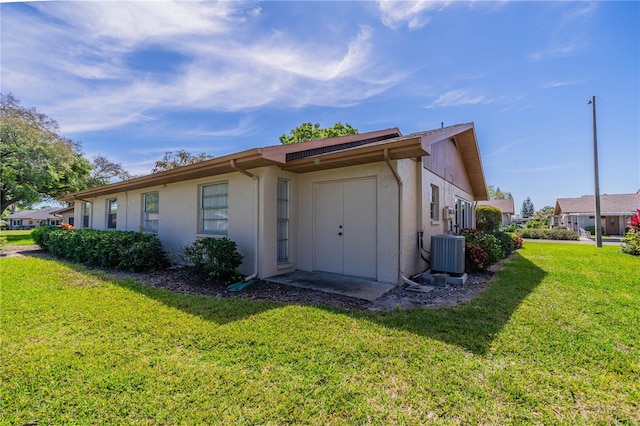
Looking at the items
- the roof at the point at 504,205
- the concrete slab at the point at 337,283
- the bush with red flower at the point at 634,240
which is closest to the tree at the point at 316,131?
the bush with red flower at the point at 634,240

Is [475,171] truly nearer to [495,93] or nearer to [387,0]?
[495,93]

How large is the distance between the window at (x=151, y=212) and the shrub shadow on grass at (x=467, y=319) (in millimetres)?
8688

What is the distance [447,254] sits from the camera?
694 cm

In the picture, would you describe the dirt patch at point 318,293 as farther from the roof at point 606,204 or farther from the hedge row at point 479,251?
the roof at point 606,204

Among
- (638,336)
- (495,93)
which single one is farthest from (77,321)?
(495,93)

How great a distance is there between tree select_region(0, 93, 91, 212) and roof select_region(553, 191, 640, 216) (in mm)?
43261

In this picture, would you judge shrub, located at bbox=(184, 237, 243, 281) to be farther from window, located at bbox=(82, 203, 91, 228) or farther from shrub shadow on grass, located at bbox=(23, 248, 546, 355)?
window, located at bbox=(82, 203, 91, 228)

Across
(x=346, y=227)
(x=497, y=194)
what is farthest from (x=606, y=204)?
(x=497, y=194)

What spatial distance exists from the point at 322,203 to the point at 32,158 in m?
24.9

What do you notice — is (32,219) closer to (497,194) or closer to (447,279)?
(447,279)

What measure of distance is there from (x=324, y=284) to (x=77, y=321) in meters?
4.13

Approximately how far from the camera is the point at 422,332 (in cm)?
367

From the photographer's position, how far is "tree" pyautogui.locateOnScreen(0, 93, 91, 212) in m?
19.6

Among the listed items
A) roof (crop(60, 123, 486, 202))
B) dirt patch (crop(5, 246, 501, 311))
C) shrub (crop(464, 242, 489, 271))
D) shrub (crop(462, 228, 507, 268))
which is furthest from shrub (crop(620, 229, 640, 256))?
dirt patch (crop(5, 246, 501, 311))
